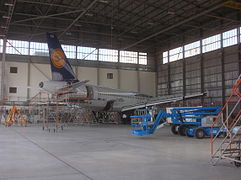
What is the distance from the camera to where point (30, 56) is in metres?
48.7

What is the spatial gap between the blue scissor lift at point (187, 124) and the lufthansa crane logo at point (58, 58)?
590 inches

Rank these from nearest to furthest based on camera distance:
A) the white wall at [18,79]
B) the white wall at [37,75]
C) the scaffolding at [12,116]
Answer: the scaffolding at [12,116], the white wall at [18,79], the white wall at [37,75]

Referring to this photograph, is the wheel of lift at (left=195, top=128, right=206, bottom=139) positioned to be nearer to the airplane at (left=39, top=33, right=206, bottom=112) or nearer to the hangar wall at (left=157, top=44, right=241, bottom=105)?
the airplane at (left=39, top=33, right=206, bottom=112)

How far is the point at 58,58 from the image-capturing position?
32.0 m

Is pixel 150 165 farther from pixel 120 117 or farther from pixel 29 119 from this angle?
pixel 29 119

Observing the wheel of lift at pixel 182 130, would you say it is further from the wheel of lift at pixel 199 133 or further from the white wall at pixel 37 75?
the white wall at pixel 37 75

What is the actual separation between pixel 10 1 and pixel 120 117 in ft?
71.6

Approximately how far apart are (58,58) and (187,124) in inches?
699

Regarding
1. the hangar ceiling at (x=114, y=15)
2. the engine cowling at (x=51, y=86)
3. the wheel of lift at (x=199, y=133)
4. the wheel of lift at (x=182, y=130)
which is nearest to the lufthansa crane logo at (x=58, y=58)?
the engine cowling at (x=51, y=86)

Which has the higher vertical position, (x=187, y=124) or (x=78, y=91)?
(x=78, y=91)

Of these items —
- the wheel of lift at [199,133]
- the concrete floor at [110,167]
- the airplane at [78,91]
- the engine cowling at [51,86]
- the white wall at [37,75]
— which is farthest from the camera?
the white wall at [37,75]

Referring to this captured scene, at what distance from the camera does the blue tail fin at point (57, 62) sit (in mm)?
31469

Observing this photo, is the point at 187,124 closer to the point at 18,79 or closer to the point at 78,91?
the point at 78,91

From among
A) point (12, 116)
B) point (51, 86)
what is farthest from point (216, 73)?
point (12, 116)
